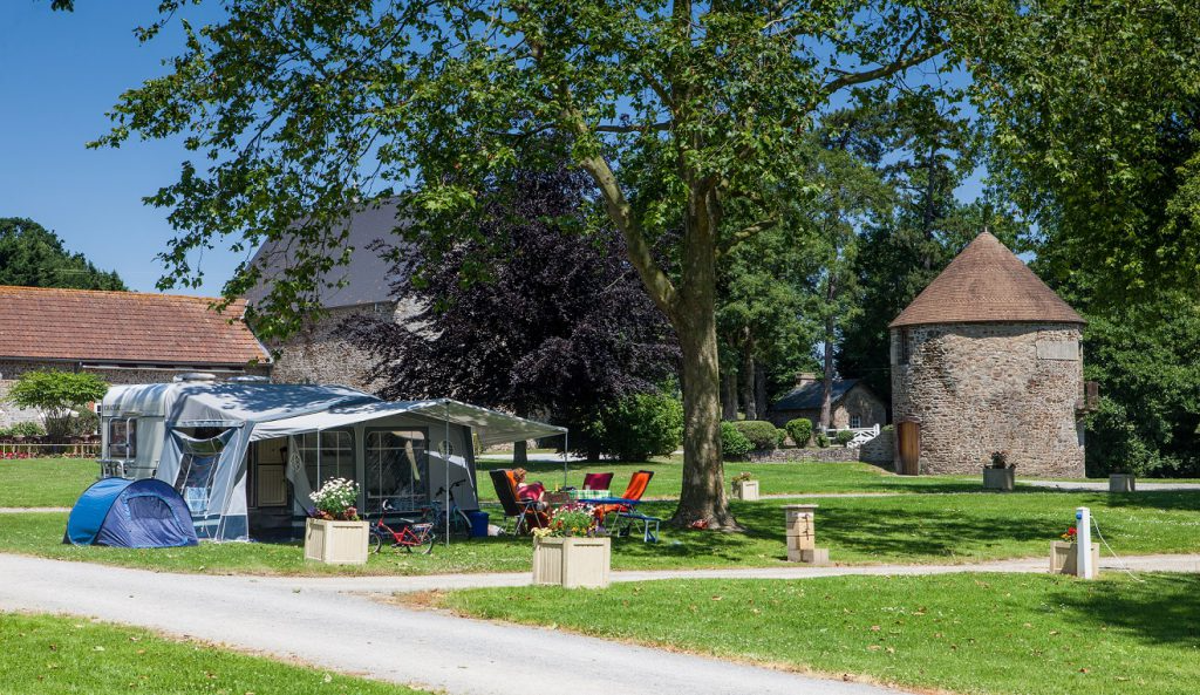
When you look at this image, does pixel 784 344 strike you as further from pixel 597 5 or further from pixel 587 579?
pixel 587 579

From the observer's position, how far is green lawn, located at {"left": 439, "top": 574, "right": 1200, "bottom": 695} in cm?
955

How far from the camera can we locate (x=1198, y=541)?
20000 mm

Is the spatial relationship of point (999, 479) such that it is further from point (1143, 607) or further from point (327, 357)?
point (327, 357)

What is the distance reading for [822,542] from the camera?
64.3ft

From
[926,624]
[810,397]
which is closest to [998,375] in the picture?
[810,397]

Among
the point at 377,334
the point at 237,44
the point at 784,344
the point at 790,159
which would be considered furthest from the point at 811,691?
the point at 784,344

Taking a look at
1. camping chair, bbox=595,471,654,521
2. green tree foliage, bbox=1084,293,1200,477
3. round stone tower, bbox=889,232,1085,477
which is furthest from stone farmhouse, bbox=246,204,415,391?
camping chair, bbox=595,471,654,521

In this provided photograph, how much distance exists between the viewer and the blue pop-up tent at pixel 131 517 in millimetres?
17312

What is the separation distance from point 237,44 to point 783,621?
12.2 meters

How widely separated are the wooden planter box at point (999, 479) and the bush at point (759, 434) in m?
15.2

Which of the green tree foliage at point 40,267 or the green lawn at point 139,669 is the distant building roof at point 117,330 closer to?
the green tree foliage at point 40,267

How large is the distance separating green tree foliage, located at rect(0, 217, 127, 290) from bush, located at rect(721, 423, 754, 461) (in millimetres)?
39361

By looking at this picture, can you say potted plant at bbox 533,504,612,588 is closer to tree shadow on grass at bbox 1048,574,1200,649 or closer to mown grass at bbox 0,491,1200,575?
mown grass at bbox 0,491,1200,575

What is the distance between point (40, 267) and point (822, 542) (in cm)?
6007
